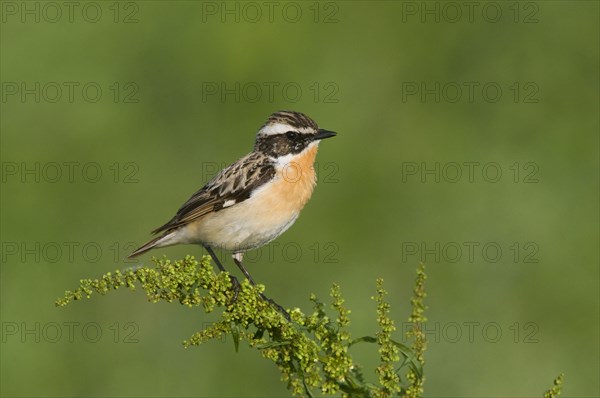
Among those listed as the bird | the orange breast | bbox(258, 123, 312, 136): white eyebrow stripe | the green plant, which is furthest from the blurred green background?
the green plant

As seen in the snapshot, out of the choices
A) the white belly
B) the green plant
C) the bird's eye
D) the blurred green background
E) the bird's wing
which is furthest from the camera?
the blurred green background

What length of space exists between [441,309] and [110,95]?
521 centimetres

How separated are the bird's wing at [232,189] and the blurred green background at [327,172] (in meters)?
2.16

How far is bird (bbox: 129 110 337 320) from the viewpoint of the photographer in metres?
7.73

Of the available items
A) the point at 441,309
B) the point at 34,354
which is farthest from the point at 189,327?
Answer: the point at 441,309

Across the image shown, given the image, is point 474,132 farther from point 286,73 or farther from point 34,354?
point 34,354

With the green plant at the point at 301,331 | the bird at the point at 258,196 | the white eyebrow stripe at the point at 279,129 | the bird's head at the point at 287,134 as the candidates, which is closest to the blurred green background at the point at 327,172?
the bird at the point at 258,196

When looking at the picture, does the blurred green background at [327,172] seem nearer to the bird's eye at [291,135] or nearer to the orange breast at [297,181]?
the orange breast at [297,181]

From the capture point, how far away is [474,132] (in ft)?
44.2

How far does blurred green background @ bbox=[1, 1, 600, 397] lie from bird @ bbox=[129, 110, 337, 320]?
2121 mm

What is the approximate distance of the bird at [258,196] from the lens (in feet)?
25.4

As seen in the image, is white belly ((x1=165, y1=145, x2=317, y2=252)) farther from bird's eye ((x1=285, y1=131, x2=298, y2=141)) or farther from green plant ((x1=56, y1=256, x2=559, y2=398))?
green plant ((x1=56, y1=256, x2=559, y2=398))

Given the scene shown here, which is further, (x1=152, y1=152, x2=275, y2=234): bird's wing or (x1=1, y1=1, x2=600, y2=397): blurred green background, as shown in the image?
(x1=1, y1=1, x2=600, y2=397): blurred green background

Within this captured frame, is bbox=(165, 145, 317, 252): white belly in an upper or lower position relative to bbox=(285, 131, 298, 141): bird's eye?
lower
